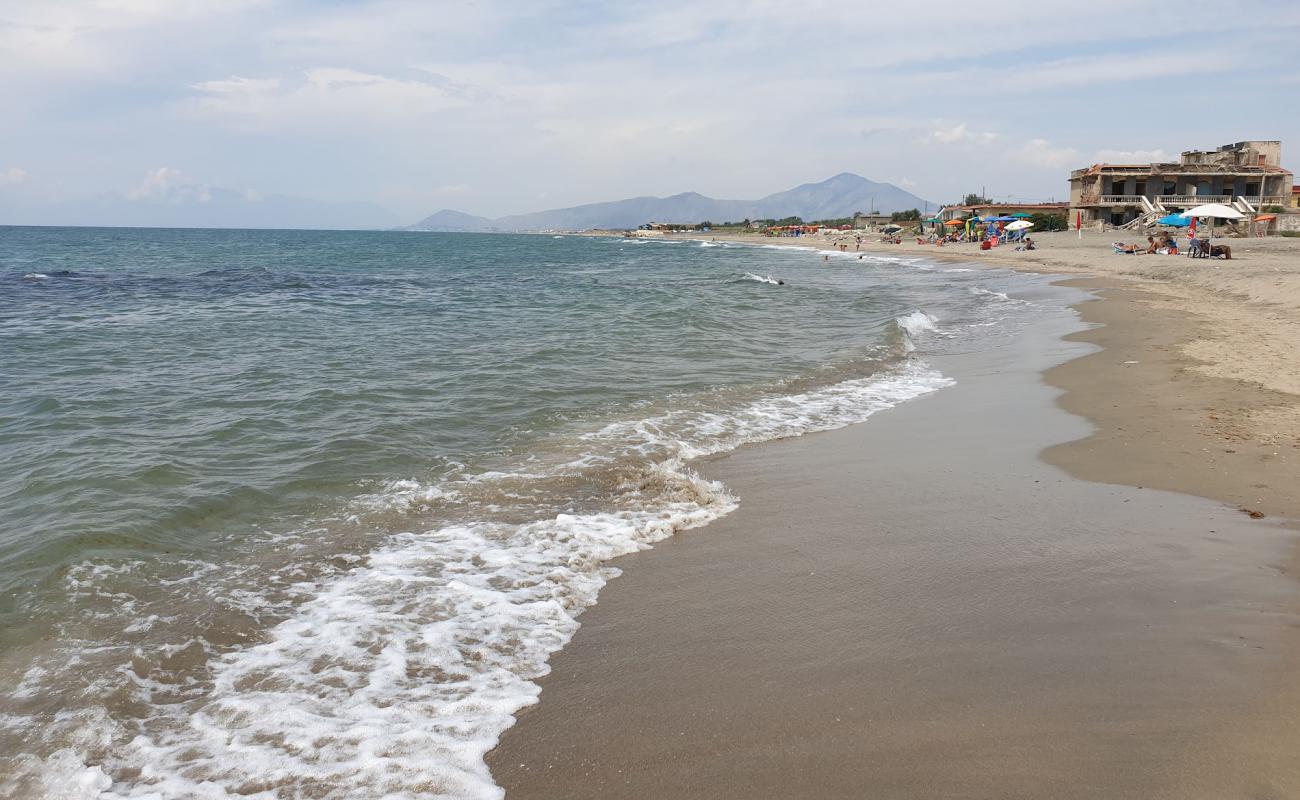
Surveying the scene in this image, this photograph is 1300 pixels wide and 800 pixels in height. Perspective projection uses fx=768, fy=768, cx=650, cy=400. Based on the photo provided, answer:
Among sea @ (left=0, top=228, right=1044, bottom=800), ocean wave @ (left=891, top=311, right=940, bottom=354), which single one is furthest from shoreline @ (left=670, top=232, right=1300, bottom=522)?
ocean wave @ (left=891, top=311, right=940, bottom=354)

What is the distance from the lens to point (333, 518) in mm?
6430

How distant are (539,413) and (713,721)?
22.6 ft

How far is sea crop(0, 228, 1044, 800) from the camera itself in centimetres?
353

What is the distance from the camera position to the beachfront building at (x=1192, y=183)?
180 feet

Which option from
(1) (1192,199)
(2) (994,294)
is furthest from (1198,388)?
(1) (1192,199)

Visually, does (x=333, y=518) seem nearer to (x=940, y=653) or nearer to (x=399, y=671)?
(x=399, y=671)

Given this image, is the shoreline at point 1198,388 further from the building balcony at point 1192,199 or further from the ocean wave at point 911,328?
the building balcony at point 1192,199

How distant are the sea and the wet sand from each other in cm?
42

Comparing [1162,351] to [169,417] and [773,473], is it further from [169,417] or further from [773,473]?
[169,417]

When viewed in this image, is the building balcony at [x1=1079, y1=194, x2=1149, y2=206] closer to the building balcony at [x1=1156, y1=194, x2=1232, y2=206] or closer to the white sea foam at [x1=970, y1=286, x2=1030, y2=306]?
the building balcony at [x1=1156, y1=194, x2=1232, y2=206]

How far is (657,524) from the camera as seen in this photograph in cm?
608

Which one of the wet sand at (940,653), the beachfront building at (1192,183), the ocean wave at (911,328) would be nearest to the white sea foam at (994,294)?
the ocean wave at (911,328)

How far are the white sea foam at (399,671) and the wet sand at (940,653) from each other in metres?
0.23

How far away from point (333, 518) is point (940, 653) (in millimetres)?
4831
